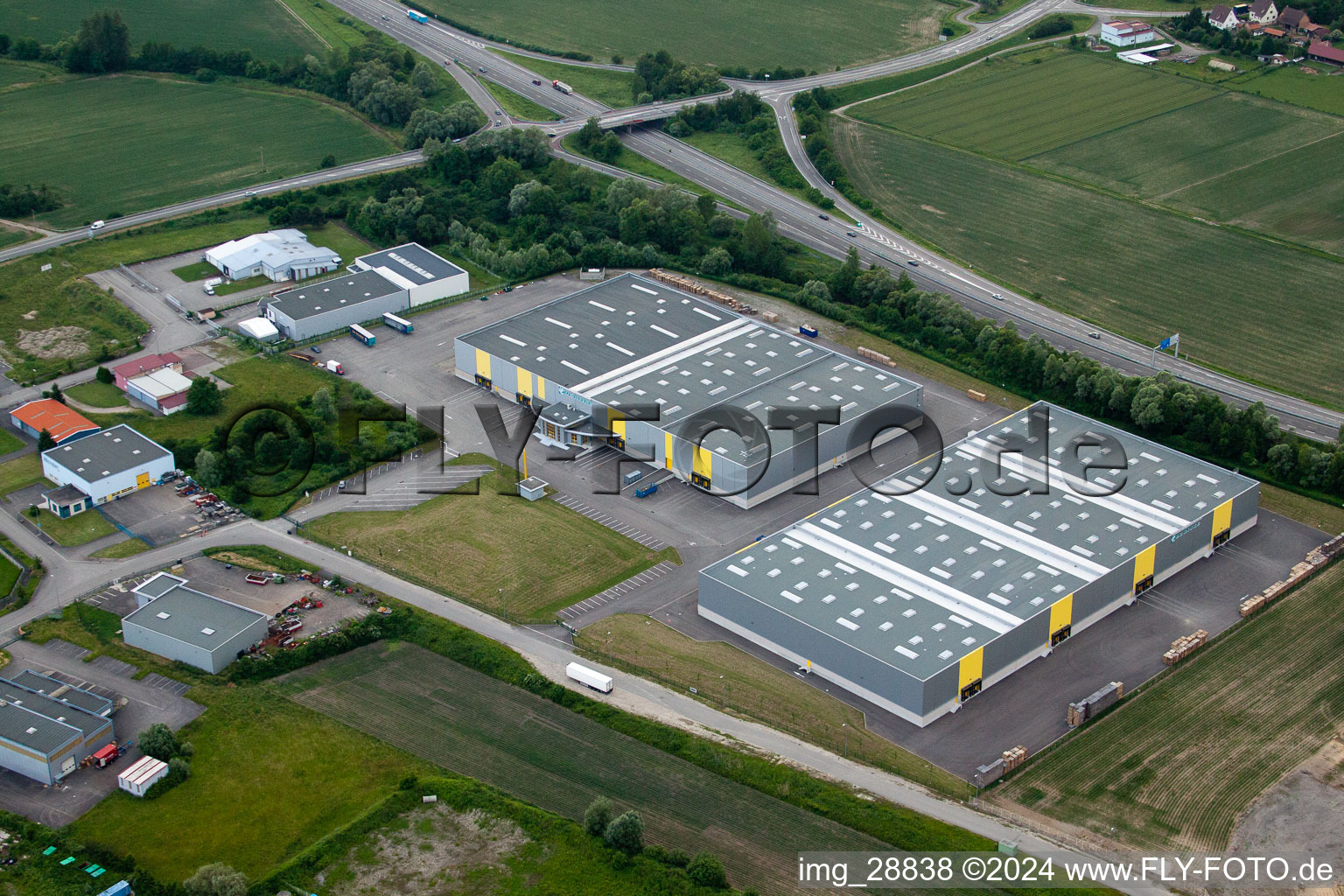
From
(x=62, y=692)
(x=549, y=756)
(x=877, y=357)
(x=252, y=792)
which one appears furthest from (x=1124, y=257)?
(x=62, y=692)

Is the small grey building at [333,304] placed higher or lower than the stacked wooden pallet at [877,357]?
higher

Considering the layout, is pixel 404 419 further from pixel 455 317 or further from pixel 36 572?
pixel 36 572

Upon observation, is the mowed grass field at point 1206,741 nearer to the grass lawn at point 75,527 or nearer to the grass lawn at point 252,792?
the grass lawn at point 252,792

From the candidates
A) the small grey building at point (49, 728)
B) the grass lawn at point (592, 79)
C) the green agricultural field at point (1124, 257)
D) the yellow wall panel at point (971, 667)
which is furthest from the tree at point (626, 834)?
the grass lawn at point (592, 79)

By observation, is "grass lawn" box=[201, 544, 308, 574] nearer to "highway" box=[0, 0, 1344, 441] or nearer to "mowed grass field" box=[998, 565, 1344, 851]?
"mowed grass field" box=[998, 565, 1344, 851]

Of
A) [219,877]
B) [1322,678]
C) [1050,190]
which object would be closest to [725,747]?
[219,877]

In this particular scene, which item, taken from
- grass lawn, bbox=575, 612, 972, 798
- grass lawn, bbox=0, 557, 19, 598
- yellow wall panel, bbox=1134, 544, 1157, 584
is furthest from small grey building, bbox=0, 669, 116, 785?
yellow wall panel, bbox=1134, 544, 1157, 584

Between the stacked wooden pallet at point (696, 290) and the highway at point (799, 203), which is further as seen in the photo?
the stacked wooden pallet at point (696, 290)
